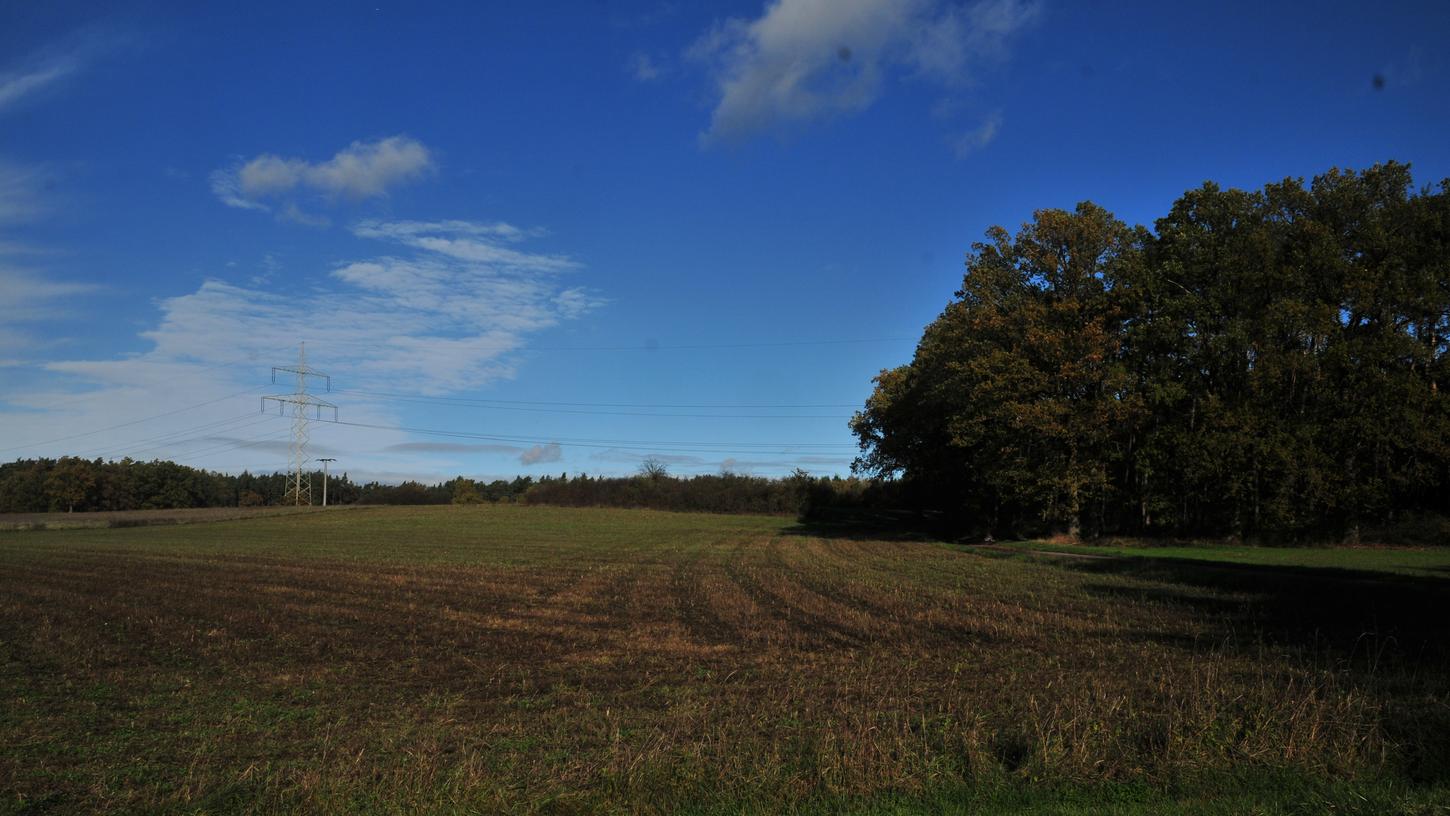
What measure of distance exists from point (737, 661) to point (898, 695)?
11.2ft

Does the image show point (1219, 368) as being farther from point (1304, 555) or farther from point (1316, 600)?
point (1316, 600)

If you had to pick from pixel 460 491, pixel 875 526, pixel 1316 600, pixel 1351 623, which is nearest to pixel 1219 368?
pixel 1316 600

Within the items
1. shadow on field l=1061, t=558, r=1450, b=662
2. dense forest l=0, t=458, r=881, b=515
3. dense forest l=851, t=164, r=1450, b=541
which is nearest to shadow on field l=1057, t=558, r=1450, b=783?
shadow on field l=1061, t=558, r=1450, b=662

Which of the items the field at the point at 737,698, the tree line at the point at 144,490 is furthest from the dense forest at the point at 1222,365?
the tree line at the point at 144,490

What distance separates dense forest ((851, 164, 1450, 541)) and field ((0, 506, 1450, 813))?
16877mm

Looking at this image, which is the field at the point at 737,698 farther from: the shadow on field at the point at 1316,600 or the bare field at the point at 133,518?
the bare field at the point at 133,518

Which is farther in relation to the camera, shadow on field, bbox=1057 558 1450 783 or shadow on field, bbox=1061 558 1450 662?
shadow on field, bbox=1061 558 1450 662

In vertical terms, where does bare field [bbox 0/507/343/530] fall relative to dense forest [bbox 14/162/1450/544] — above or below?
below

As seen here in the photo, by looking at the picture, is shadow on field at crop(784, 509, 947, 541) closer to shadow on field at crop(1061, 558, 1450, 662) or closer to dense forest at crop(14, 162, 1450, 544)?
dense forest at crop(14, 162, 1450, 544)

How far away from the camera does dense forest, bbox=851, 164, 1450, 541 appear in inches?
1453

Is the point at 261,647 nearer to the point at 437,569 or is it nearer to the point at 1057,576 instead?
the point at 437,569

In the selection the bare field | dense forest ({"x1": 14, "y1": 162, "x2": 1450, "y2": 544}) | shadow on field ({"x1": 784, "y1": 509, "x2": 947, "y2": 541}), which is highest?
dense forest ({"x1": 14, "y1": 162, "x2": 1450, "y2": 544})

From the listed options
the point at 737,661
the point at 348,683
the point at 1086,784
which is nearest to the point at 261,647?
the point at 348,683

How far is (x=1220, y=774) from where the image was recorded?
21.2 ft
